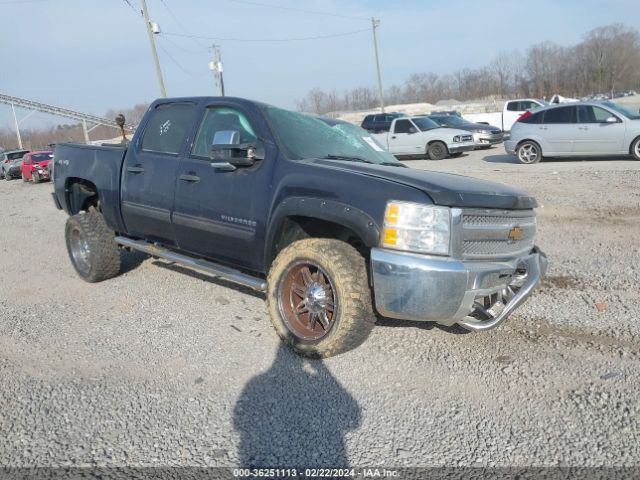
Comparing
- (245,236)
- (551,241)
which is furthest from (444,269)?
(551,241)

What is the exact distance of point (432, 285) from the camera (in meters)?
3.13

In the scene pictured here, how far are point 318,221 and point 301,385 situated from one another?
1.19 m

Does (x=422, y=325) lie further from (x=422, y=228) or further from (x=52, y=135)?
(x=52, y=135)

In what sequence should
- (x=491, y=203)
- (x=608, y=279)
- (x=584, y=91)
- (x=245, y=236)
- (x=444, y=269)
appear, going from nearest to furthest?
(x=444, y=269), (x=491, y=203), (x=245, y=236), (x=608, y=279), (x=584, y=91)

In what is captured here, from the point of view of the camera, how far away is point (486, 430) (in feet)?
9.35

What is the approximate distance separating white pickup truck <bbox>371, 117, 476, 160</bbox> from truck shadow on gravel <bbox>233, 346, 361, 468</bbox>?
1590 centimetres

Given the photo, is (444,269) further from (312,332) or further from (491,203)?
(312,332)

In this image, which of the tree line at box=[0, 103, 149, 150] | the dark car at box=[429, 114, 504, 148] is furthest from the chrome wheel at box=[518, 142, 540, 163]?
the tree line at box=[0, 103, 149, 150]

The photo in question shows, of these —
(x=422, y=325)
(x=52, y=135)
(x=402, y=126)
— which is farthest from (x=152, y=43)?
(x=52, y=135)

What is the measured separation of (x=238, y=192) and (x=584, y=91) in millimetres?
87973

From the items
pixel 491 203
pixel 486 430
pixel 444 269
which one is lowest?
pixel 486 430

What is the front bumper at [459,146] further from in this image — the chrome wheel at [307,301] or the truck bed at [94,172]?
the chrome wheel at [307,301]

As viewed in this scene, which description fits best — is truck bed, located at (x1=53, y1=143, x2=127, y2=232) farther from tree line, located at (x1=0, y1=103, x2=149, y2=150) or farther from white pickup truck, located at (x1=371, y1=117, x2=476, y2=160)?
tree line, located at (x1=0, y1=103, x2=149, y2=150)

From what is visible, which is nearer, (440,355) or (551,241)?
(440,355)
